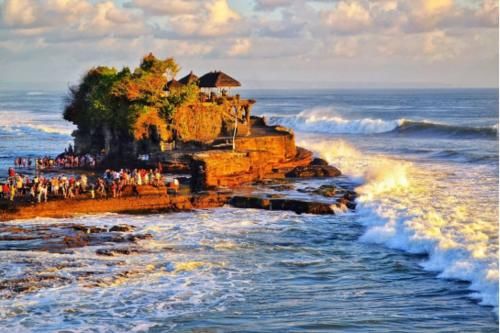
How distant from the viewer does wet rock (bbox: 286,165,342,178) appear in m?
41.7

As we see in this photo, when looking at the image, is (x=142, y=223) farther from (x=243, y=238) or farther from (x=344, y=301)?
(x=344, y=301)

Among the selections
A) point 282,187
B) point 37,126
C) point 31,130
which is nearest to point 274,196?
point 282,187

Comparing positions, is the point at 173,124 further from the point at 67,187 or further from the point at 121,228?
the point at 121,228

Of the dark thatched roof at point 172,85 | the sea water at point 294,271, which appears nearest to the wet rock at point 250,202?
the sea water at point 294,271

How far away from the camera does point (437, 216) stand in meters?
28.9

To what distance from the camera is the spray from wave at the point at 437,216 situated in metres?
22.1

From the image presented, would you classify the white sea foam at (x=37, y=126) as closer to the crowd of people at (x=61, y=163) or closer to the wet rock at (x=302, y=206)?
the crowd of people at (x=61, y=163)

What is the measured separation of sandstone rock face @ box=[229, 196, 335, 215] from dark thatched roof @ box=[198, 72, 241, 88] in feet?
50.4

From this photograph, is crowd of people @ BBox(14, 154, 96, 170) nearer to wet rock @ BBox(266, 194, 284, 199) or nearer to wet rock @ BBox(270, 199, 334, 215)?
wet rock @ BBox(266, 194, 284, 199)

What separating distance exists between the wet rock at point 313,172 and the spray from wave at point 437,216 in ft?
3.64

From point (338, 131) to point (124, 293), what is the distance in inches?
2542

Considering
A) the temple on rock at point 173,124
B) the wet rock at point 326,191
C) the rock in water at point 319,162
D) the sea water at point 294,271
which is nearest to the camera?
the sea water at point 294,271

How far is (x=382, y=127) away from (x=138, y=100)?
41.7 meters

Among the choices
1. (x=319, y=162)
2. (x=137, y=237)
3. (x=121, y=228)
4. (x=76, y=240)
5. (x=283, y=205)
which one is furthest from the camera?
(x=319, y=162)
